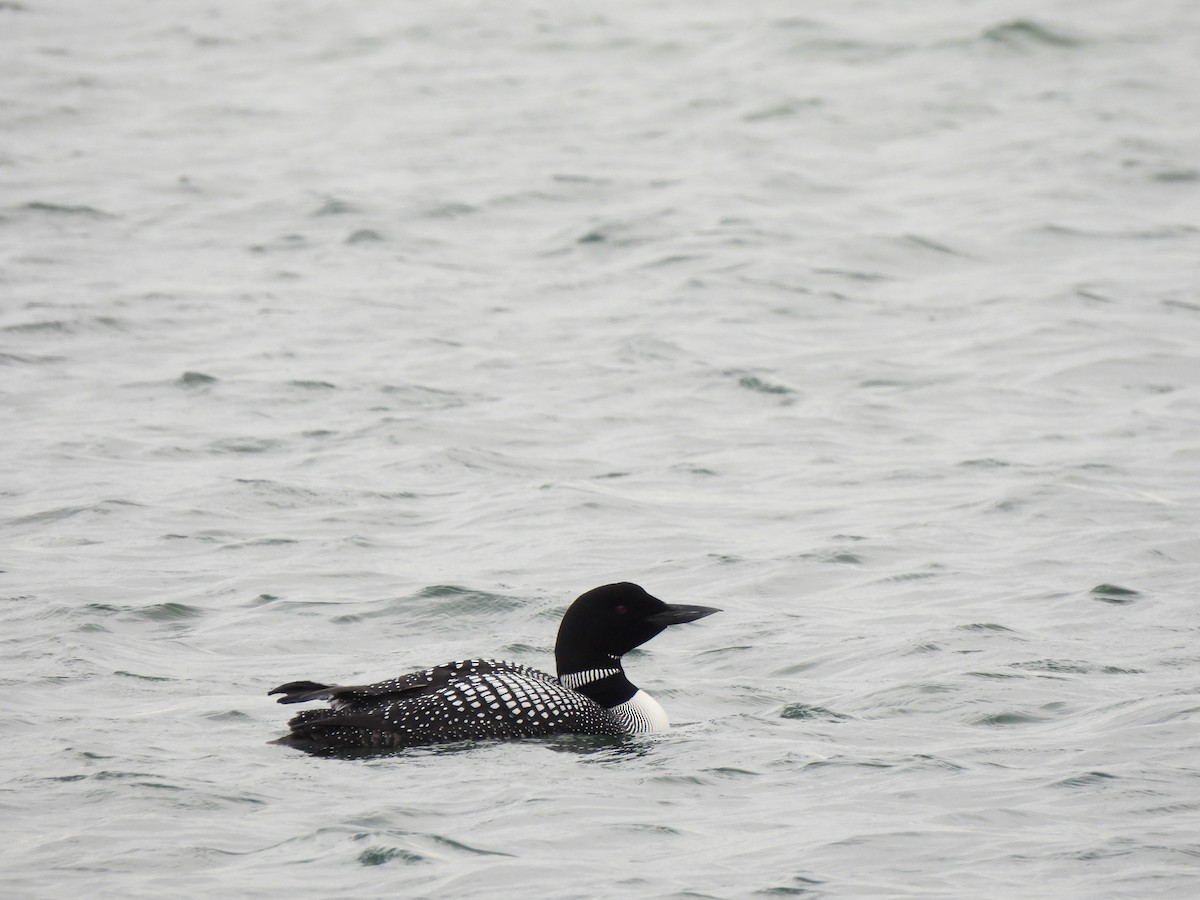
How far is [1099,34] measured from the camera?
18.3 m

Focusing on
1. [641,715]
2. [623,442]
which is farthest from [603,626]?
[623,442]

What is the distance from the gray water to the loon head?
0.37 m

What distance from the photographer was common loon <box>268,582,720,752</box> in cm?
590

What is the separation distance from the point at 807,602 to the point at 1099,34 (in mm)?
12156

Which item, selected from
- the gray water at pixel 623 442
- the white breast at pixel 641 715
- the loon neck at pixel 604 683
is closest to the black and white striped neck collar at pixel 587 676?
the loon neck at pixel 604 683

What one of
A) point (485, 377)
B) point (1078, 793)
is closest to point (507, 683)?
point (1078, 793)

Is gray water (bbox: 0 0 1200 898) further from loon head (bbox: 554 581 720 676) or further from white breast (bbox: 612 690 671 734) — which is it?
loon head (bbox: 554 581 720 676)

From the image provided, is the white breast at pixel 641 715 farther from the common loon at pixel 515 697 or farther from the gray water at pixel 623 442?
the gray water at pixel 623 442

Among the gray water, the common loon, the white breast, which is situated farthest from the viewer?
the white breast

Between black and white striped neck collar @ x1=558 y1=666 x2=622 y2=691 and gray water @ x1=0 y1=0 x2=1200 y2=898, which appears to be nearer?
gray water @ x1=0 y1=0 x2=1200 y2=898

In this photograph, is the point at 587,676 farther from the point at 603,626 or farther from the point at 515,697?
the point at 515,697

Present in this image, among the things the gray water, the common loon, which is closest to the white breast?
the common loon

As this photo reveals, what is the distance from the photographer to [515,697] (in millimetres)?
6094

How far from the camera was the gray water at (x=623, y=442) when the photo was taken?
215 inches
